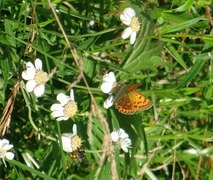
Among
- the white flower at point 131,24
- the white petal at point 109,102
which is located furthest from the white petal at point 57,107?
the white flower at point 131,24

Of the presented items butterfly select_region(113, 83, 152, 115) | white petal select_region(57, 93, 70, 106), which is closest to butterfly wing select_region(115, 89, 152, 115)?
butterfly select_region(113, 83, 152, 115)

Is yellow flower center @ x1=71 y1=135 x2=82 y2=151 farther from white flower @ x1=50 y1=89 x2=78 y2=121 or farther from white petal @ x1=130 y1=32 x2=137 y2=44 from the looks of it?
white petal @ x1=130 y1=32 x2=137 y2=44

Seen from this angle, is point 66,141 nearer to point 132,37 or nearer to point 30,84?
point 30,84

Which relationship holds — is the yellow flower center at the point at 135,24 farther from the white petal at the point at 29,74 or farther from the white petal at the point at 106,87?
the white petal at the point at 29,74

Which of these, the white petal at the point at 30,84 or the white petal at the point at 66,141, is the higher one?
the white petal at the point at 30,84

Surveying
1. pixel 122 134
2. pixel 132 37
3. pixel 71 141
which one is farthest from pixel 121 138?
pixel 132 37

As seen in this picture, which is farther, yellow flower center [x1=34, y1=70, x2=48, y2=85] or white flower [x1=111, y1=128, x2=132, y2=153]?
white flower [x1=111, y1=128, x2=132, y2=153]

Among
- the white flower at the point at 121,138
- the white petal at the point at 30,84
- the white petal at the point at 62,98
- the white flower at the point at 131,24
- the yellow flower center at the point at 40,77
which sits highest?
the white flower at the point at 131,24
